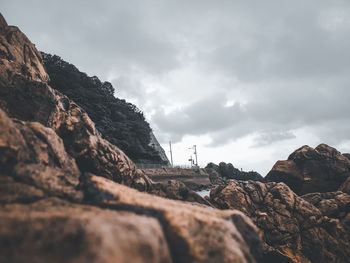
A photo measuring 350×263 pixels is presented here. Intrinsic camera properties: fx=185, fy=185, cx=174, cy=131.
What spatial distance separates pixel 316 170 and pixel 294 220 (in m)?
11.4

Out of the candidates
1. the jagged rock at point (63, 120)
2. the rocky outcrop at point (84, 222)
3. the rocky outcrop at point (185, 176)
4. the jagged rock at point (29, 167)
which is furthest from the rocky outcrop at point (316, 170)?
the rocky outcrop at point (185, 176)

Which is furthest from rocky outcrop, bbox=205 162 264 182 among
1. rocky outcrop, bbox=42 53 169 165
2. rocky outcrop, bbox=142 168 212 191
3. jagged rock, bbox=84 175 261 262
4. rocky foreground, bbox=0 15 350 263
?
jagged rock, bbox=84 175 261 262

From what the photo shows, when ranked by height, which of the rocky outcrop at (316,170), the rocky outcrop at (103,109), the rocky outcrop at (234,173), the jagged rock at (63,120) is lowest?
the rocky outcrop at (234,173)

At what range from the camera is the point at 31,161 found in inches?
172

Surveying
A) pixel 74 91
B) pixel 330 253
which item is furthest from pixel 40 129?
pixel 74 91

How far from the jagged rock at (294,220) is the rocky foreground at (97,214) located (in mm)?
52

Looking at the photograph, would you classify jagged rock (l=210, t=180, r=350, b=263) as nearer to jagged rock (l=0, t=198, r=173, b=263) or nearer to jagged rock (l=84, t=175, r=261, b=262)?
jagged rock (l=84, t=175, r=261, b=262)

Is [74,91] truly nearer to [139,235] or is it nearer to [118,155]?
[118,155]

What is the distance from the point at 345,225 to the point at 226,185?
6.60m

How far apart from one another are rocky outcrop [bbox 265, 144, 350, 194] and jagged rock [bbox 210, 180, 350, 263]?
25.0 ft

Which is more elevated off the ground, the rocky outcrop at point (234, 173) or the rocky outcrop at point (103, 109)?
the rocky outcrop at point (103, 109)

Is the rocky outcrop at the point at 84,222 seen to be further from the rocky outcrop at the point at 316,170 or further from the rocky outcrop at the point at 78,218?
the rocky outcrop at the point at 316,170

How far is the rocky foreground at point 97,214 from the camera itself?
250 centimetres

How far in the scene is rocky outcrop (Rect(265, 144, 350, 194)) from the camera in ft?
59.7
